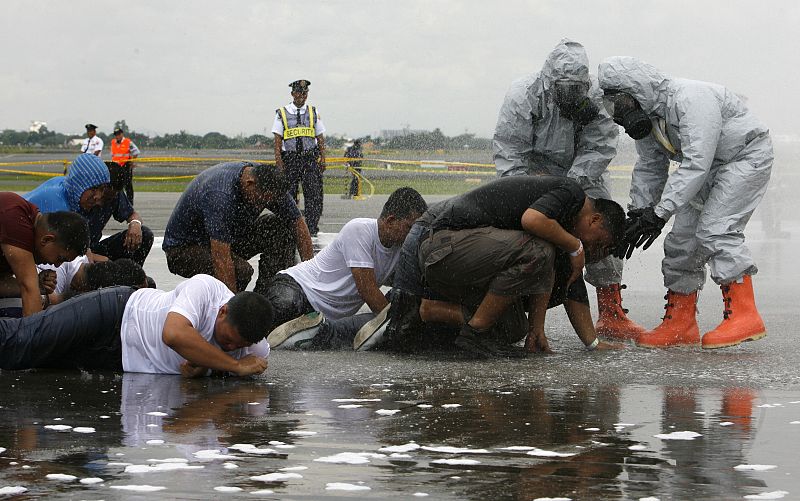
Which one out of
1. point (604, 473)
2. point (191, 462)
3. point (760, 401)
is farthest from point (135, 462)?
point (760, 401)

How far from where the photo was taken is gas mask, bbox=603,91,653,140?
6.54m

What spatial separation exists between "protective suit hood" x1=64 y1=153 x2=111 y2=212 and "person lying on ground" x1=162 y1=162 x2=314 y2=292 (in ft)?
1.99

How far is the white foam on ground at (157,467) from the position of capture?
3385mm

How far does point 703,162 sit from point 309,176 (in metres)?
7.58

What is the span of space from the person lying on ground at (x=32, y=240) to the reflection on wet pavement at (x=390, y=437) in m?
0.47

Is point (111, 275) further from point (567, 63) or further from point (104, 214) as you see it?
point (567, 63)

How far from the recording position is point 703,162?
632 centimetres

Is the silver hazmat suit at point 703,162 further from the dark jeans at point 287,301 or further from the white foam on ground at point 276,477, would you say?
the white foam on ground at point 276,477

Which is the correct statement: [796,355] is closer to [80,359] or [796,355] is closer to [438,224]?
[438,224]

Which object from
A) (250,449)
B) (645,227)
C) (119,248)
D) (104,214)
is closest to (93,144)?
(119,248)

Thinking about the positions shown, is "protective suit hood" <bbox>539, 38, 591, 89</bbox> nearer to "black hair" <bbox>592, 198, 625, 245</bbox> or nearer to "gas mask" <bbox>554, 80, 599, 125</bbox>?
"gas mask" <bbox>554, 80, 599, 125</bbox>

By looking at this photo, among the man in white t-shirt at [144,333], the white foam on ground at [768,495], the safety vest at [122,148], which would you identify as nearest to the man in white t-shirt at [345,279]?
the man in white t-shirt at [144,333]

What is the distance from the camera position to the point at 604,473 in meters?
3.35

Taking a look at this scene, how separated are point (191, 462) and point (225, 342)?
66.3 inches
